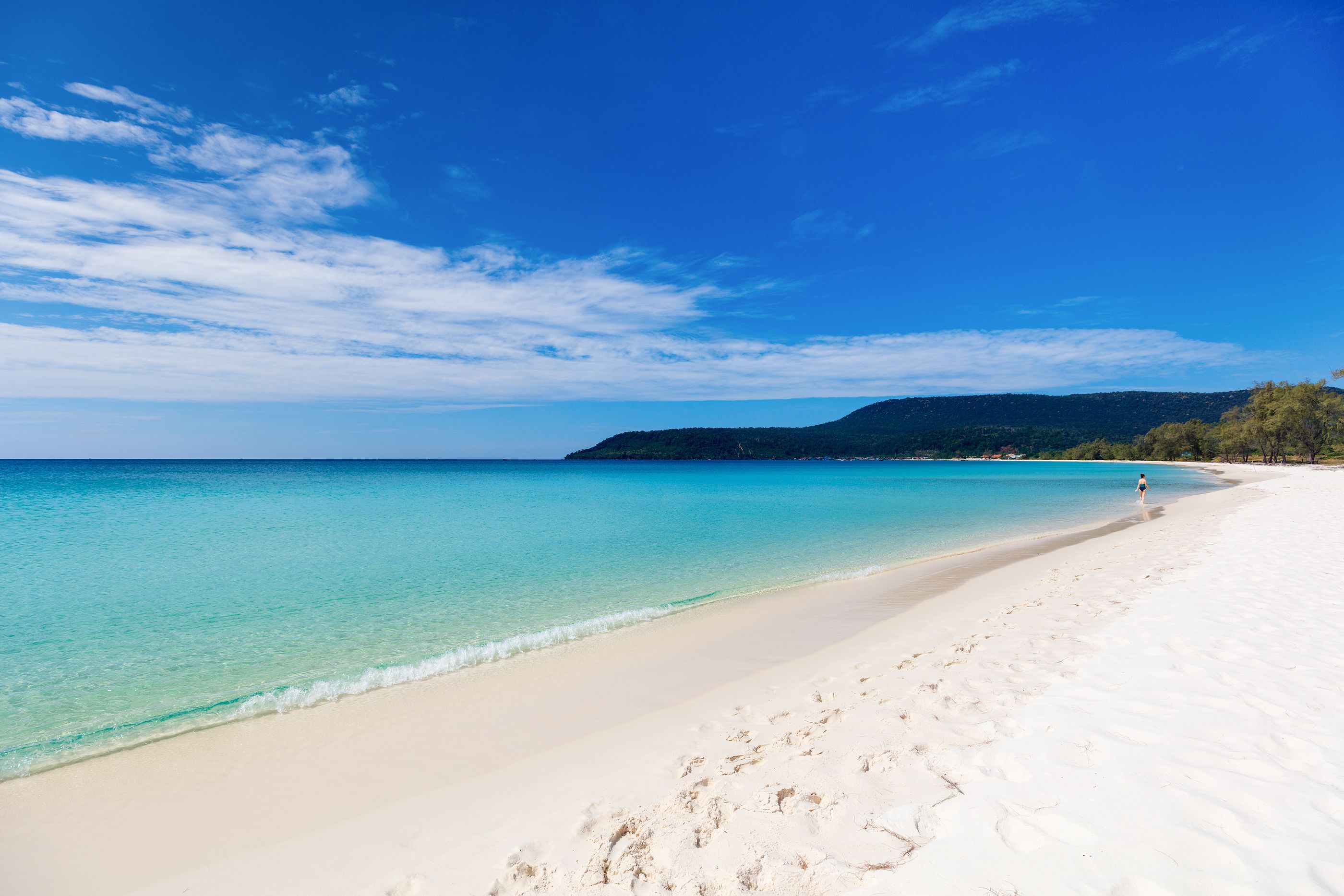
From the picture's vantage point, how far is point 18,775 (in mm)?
5035

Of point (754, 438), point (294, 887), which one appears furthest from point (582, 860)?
point (754, 438)

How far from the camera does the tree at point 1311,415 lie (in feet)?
213

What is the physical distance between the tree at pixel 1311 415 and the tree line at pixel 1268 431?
0.21 ft

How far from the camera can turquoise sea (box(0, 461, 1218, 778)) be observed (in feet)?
22.6

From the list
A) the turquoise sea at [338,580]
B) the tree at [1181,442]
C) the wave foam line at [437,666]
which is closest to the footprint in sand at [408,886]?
the wave foam line at [437,666]

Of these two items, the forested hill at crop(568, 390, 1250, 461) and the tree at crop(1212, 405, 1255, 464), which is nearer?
the tree at crop(1212, 405, 1255, 464)

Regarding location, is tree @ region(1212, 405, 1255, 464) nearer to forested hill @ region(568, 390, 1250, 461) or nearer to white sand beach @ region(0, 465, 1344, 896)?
forested hill @ region(568, 390, 1250, 461)

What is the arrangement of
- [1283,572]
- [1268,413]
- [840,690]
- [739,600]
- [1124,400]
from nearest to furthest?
1. [840,690]
2. [1283,572]
3. [739,600]
4. [1268,413]
5. [1124,400]

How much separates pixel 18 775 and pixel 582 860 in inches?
216

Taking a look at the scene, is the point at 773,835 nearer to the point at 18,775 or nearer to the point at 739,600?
the point at 18,775

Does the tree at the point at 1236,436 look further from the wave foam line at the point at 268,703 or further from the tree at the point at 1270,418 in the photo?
the wave foam line at the point at 268,703

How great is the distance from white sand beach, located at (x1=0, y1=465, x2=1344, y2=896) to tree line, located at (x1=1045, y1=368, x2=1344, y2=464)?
74108 mm

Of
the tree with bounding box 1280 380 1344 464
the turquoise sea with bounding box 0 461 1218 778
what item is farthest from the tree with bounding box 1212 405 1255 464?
the turquoise sea with bounding box 0 461 1218 778

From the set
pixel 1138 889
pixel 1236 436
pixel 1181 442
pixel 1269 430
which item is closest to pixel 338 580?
pixel 1138 889
